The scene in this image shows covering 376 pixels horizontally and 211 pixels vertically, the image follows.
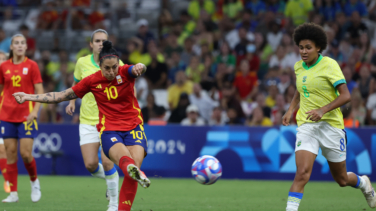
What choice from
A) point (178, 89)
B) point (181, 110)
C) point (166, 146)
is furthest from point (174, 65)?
point (166, 146)

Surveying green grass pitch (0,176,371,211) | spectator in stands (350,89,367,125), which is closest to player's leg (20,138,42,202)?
green grass pitch (0,176,371,211)

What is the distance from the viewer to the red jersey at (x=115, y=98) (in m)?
6.29

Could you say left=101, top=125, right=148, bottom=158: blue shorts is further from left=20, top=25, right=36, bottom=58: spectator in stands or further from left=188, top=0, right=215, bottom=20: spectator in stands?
left=188, top=0, right=215, bottom=20: spectator in stands

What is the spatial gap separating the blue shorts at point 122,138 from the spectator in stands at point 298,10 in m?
11.9

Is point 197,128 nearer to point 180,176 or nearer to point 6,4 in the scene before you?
point 180,176

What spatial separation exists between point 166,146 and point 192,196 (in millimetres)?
3783

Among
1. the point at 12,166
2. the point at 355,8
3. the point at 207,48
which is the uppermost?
the point at 355,8

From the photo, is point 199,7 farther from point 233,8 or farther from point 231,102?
point 231,102

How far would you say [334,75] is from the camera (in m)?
6.23

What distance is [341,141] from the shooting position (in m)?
6.52

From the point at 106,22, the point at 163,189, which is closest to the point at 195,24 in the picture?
the point at 106,22

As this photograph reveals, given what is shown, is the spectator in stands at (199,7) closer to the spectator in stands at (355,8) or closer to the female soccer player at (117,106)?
the spectator in stands at (355,8)

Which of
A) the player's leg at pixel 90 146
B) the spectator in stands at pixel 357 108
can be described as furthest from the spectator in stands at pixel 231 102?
the player's leg at pixel 90 146

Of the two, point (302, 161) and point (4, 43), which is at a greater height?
point (4, 43)
